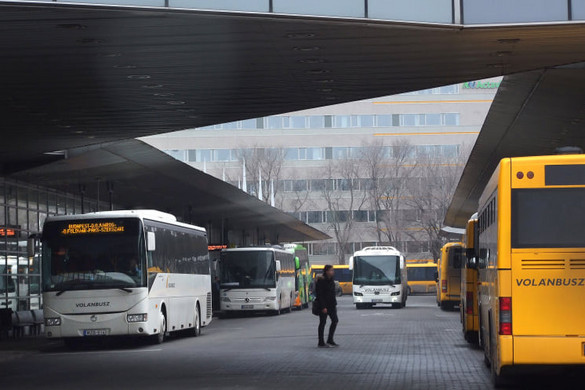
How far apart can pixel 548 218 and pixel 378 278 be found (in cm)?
4355

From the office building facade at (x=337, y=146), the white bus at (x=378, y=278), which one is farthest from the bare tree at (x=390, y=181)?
the white bus at (x=378, y=278)

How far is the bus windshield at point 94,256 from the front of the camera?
26.8 meters

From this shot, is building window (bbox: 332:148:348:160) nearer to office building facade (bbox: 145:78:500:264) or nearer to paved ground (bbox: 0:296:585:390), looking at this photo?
office building facade (bbox: 145:78:500:264)

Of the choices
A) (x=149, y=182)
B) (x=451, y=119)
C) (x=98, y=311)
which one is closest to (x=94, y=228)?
(x=98, y=311)

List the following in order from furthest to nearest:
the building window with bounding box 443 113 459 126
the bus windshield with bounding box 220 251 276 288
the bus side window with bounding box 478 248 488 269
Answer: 1. the building window with bounding box 443 113 459 126
2. the bus windshield with bounding box 220 251 276 288
3. the bus side window with bounding box 478 248 488 269

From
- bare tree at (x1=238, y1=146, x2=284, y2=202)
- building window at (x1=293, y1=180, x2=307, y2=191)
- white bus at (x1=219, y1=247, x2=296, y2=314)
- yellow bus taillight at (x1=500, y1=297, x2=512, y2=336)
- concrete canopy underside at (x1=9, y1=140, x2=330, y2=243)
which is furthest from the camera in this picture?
building window at (x1=293, y1=180, x2=307, y2=191)

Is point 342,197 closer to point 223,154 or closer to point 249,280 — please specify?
point 223,154

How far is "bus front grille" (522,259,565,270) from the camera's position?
13.7 metres

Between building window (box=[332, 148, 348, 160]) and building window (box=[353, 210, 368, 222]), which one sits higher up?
building window (box=[332, 148, 348, 160])

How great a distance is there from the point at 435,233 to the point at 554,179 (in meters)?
83.2

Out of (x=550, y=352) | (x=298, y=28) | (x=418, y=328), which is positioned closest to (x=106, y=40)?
(x=298, y=28)

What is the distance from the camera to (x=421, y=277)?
92688 millimetres

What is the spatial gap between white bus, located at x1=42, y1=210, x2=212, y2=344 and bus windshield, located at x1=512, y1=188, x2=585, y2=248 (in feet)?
47.1

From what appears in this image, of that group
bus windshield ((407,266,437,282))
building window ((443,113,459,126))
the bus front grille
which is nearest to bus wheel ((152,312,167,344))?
the bus front grille
